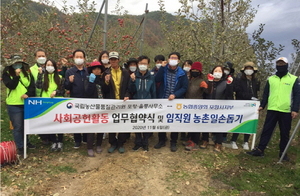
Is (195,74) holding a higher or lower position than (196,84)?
higher

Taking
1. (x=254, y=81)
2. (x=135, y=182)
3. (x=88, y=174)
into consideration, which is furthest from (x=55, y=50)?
(x=254, y=81)

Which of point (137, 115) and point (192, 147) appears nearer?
point (137, 115)

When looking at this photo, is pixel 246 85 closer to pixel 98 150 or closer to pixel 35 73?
pixel 98 150

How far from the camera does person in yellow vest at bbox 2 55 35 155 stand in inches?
168

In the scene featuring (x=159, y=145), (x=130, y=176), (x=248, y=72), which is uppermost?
(x=248, y=72)

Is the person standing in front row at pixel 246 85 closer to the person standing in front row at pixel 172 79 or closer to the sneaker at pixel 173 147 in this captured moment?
the person standing in front row at pixel 172 79

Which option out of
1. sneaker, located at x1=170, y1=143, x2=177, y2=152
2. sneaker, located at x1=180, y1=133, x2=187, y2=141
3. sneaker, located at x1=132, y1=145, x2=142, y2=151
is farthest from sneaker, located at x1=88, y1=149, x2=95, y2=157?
sneaker, located at x1=180, y1=133, x2=187, y2=141

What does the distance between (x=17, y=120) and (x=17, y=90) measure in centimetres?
63

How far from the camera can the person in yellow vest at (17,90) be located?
14.0ft

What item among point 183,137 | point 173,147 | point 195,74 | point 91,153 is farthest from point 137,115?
point 183,137

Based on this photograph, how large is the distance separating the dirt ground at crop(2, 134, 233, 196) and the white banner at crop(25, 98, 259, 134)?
602mm

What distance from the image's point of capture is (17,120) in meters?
4.48

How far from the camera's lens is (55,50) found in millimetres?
7637

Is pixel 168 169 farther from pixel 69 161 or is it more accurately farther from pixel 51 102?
pixel 51 102
